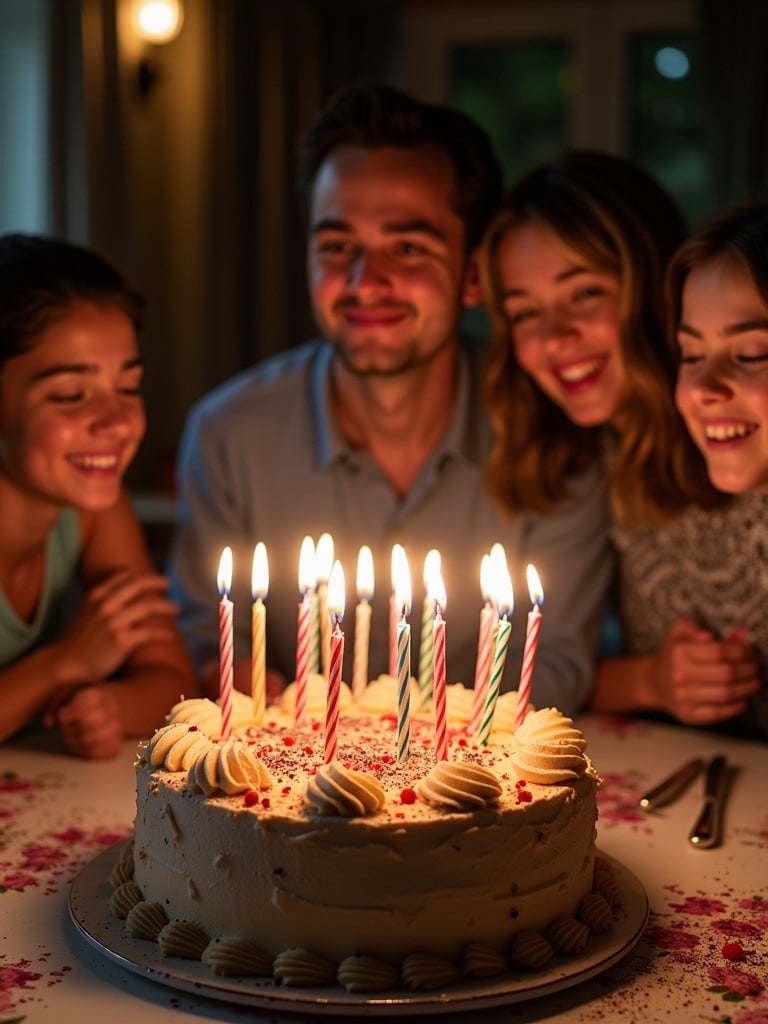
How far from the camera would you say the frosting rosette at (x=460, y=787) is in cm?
142

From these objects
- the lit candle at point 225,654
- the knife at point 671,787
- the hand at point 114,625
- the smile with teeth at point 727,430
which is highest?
the smile with teeth at point 727,430

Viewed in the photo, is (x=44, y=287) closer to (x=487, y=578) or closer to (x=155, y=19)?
(x=487, y=578)

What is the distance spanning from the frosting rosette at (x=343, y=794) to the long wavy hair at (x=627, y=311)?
51.0 inches

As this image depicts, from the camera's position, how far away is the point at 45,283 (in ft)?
7.60

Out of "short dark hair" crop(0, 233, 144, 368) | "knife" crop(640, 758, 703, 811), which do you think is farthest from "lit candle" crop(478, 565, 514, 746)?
"short dark hair" crop(0, 233, 144, 368)

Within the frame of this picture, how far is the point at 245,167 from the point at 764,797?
15.5 ft

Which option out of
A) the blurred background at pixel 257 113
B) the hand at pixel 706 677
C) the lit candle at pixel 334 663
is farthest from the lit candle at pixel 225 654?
the blurred background at pixel 257 113

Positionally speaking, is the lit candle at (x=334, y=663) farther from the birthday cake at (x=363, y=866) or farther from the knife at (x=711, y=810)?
the knife at (x=711, y=810)

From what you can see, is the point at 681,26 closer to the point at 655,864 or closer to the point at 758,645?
the point at 758,645

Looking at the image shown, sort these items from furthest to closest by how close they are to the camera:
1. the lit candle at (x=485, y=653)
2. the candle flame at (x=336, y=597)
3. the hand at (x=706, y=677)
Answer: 1. the hand at (x=706, y=677)
2. the lit candle at (x=485, y=653)
3. the candle flame at (x=336, y=597)

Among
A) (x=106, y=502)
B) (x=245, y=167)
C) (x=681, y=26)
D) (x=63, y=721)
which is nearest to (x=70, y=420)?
(x=106, y=502)

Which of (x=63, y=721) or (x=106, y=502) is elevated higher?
(x=106, y=502)

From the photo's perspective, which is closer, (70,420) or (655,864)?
(655,864)

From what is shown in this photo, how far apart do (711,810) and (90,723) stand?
106 centimetres
